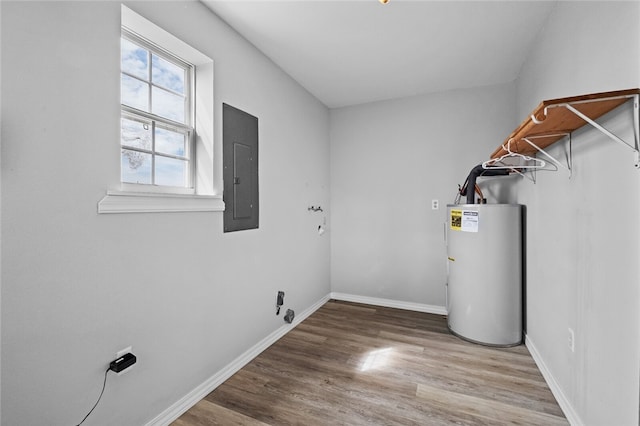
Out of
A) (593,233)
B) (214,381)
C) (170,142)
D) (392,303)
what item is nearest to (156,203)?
(170,142)

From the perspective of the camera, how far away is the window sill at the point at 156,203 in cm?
140

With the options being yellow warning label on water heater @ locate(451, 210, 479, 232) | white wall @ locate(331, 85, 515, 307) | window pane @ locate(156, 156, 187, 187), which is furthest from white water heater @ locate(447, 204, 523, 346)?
window pane @ locate(156, 156, 187, 187)

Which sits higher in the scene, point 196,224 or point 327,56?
point 327,56

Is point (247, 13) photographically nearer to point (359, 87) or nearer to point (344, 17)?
point (344, 17)

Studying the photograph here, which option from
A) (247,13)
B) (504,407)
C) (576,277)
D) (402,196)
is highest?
(247,13)

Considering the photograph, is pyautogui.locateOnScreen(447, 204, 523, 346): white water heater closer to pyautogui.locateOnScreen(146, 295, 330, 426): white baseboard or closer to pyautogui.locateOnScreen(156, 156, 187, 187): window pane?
pyautogui.locateOnScreen(146, 295, 330, 426): white baseboard

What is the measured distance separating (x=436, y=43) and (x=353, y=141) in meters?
1.60

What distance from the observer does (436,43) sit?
2.41 meters

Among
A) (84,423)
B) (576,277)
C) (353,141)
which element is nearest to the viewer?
(84,423)

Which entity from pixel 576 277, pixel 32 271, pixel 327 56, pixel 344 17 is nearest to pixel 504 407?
pixel 576 277

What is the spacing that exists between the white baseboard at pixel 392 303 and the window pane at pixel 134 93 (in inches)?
122

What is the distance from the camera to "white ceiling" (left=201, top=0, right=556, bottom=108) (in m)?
1.98

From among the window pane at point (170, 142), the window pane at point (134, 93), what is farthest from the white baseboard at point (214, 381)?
the window pane at point (134, 93)

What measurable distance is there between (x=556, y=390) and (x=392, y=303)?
6.18ft
